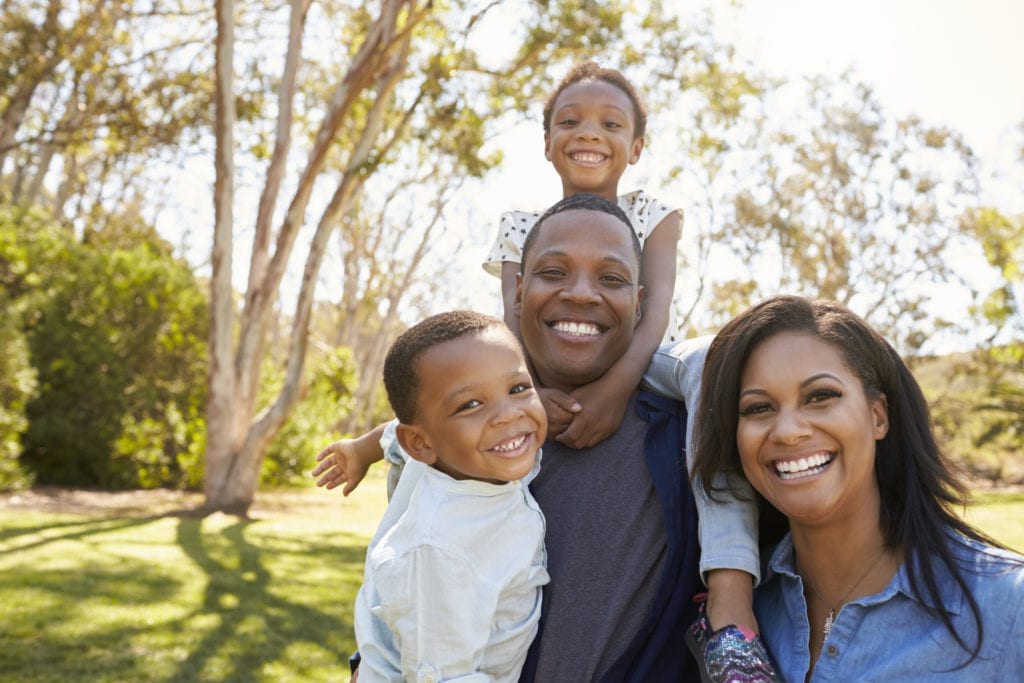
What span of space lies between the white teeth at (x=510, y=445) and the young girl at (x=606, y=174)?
1.56 ft

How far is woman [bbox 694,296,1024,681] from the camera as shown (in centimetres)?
197

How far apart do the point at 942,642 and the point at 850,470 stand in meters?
0.41

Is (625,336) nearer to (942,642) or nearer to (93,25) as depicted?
(942,642)

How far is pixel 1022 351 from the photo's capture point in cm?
2277

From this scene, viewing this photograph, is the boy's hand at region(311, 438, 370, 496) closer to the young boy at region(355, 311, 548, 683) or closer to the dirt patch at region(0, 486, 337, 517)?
the young boy at region(355, 311, 548, 683)

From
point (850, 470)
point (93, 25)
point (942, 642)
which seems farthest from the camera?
point (93, 25)

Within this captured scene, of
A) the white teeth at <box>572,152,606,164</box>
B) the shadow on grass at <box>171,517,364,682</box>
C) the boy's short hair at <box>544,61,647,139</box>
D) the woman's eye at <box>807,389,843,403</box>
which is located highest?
the boy's short hair at <box>544,61,647,139</box>

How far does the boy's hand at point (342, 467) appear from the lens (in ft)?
9.45

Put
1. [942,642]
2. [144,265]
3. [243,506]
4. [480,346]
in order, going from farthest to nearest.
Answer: [144,265]
[243,506]
[480,346]
[942,642]

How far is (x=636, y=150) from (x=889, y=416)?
1.89 meters

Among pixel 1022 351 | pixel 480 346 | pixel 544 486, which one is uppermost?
pixel 1022 351

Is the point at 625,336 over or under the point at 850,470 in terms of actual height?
over

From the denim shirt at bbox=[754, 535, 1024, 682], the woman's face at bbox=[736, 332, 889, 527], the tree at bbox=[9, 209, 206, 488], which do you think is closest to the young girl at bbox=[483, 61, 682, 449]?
the woman's face at bbox=[736, 332, 889, 527]

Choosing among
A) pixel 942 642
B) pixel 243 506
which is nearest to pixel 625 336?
pixel 942 642
